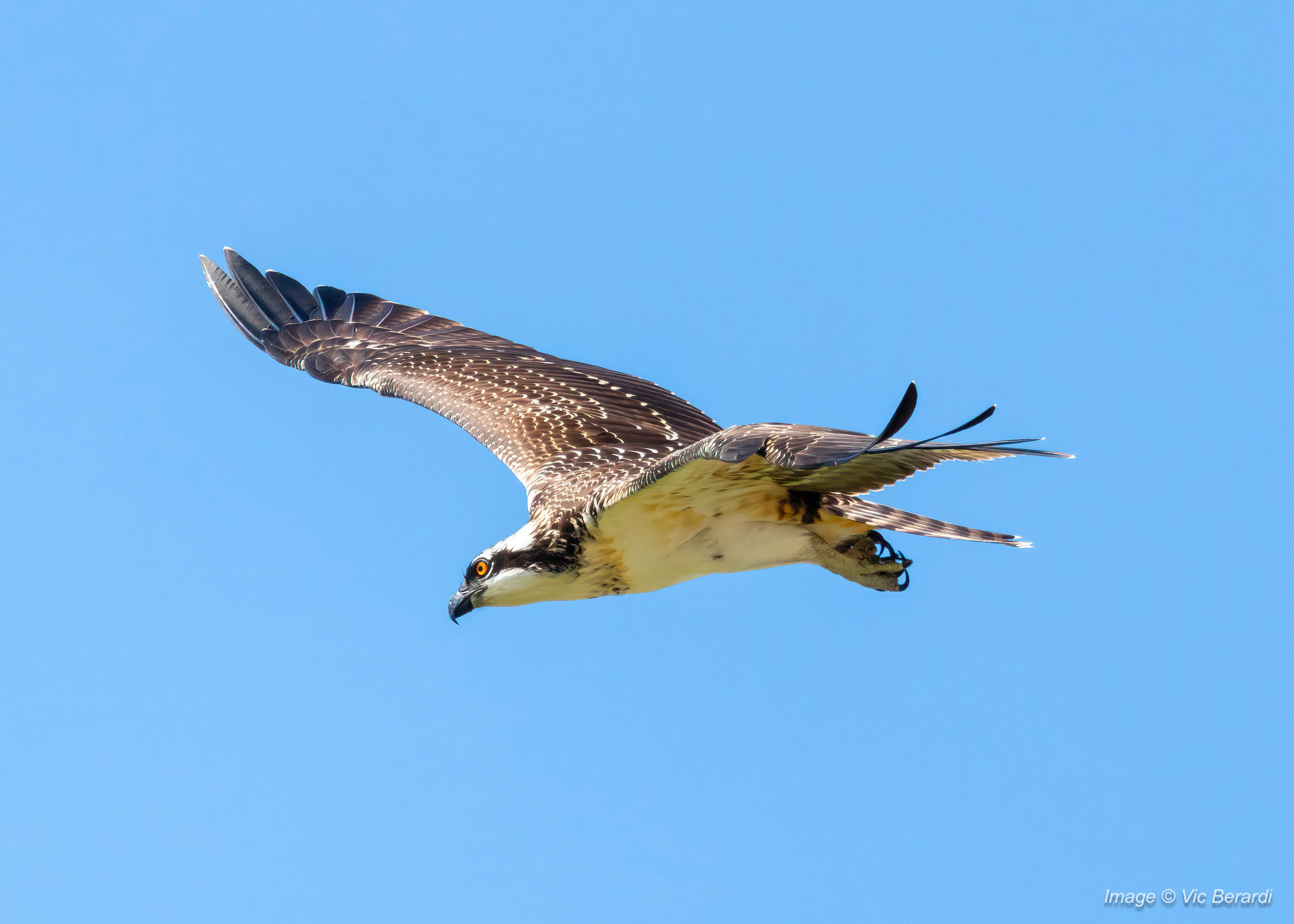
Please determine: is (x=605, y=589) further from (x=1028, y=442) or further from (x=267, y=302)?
(x=267, y=302)

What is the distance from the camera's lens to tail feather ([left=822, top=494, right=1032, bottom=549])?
10.4 m

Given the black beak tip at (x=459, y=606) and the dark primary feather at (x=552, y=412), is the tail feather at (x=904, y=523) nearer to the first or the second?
the dark primary feather at (x=552, y=412)

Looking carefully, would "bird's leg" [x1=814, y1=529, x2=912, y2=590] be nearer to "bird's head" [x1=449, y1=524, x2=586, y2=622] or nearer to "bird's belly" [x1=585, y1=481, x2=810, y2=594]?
"bird's belly" [x1=585, y1=481, x2=810, y2=594]

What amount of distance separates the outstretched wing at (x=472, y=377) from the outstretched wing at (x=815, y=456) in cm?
233

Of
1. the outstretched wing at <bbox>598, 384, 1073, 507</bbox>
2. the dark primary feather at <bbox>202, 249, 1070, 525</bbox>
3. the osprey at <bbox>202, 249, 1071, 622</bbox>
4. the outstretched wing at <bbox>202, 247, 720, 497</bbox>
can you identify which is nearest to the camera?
the outstretched wing at <bbox>598, 384, 1073, 507</bbox>

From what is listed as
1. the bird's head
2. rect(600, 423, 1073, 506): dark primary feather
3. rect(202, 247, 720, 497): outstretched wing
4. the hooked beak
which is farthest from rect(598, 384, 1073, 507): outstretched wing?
rect(202, 247, 720, 497): outstretched wing

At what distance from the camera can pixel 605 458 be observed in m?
11.9

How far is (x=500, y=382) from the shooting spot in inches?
535

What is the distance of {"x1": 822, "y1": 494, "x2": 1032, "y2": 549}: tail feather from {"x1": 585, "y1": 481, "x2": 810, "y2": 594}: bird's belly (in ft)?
1.06

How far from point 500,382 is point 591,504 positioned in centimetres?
377

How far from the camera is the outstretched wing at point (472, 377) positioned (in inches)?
488

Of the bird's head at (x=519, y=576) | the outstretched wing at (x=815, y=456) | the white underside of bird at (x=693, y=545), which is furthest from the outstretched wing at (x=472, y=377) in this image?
the outstretched wing at (x=815, y=456)

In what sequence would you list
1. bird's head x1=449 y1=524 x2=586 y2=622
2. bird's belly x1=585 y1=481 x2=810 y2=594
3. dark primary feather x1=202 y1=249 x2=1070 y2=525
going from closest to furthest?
1. dark primary feather x1=202 y1=249 x2=1070 y2=525
2. bird's belly x1=585 y1=481 x2=810 y2=594
3. bird's head x1=449 y1=524 x2=586 y2=622

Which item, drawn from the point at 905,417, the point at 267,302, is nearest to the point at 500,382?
the point at 267,302
